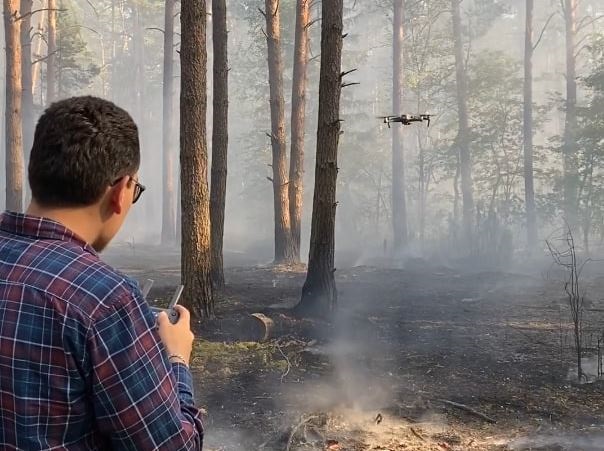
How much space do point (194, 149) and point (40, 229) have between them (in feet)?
24.4

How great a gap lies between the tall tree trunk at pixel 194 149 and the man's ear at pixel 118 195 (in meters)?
7.11

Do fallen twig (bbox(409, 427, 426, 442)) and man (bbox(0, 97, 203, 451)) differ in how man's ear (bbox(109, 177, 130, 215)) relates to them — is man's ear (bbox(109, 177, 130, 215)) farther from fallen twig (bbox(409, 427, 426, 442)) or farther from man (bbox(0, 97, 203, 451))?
fallen twig (bbox(409, 427, 426, 442))

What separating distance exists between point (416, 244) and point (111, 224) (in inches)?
959

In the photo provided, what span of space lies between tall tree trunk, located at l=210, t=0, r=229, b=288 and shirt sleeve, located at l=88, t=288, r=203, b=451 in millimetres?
10256

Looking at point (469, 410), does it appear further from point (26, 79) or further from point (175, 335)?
point (26, 79)

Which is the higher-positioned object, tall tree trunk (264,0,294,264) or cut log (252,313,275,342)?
tall tree trunk (264,0,294,264)

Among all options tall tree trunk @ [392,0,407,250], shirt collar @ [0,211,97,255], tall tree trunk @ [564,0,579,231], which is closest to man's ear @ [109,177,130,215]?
shirt collar @ [0,211,97,255]

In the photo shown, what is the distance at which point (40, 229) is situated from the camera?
1540 mm

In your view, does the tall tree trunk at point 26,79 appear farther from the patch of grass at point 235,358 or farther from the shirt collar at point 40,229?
the shirt collar at point 40,229

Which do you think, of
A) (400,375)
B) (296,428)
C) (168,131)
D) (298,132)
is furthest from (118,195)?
(168,131)

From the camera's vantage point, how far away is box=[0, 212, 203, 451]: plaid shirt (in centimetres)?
142

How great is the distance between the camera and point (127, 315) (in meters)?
1.46

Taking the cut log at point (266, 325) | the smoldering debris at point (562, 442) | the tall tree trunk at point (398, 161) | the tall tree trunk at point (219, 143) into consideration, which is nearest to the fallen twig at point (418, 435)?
the smoldering debris at point (562, 442)

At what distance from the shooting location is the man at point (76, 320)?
1.42m
